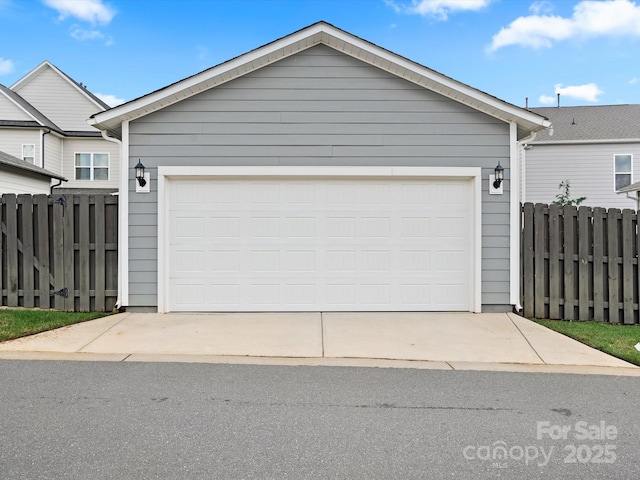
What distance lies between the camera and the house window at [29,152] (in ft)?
58.6

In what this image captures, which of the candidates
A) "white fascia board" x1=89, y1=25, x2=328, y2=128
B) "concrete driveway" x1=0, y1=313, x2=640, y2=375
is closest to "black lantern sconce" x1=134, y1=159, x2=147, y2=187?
"white fascia board" x1=89, y1=25, x2=328, y2=128

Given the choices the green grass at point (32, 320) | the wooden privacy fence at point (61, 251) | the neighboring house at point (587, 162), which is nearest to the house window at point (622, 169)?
the neighboring house at point (587, 162)

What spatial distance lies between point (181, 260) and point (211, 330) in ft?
5.29

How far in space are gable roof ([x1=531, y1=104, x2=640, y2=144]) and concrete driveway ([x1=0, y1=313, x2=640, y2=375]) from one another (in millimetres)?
12995

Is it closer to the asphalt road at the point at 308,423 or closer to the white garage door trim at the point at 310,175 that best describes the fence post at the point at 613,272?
the white garage door trim at the point at 310,175

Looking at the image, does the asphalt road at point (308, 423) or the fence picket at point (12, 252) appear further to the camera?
the fence picket at point (12, 252)

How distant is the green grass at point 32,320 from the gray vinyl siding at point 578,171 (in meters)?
16.0

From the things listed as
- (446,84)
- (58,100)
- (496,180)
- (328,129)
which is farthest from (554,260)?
(58,100)

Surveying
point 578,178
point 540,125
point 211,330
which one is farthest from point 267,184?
point 578,178

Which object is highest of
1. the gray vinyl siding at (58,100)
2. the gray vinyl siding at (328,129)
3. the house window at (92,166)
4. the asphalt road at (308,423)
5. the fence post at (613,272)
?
the gray vinyl siding at (58,100)

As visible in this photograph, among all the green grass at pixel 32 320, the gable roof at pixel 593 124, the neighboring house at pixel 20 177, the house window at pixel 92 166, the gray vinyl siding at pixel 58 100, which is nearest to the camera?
the green grass at pixel 32 320

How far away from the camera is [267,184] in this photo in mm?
7492

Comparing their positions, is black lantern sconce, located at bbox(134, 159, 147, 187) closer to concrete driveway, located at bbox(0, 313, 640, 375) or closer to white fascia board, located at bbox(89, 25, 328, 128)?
white fascia board, located at bbox(89, 25, 328, 128)

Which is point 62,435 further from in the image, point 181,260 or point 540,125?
point 540,125
